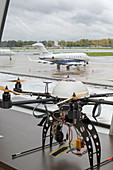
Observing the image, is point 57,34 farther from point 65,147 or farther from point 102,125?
point 65,147

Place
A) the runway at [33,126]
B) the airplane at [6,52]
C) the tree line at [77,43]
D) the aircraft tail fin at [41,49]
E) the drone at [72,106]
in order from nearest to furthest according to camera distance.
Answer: the drone at [72,106] → the runway at [33,126] → the tree line at [77,43] → the aircraft tail fin at [41,49] → the airplane at [6,52]

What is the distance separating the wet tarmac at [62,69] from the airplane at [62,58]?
3.7 inches

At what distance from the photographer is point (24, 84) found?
6.73 metres

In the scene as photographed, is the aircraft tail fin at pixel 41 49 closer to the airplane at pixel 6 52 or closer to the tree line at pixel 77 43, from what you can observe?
the tree line at pixel 77 43

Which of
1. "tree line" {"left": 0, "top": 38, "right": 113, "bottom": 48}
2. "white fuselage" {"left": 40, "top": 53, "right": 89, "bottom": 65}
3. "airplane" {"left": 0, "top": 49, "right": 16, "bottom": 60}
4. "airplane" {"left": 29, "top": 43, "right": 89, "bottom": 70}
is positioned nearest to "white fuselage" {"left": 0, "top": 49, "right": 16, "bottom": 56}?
"airplane" {"left": 0, "top": 49, "right": 16, "bottom": 60}

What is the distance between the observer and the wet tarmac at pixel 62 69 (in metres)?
5.24

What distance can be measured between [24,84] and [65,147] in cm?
365

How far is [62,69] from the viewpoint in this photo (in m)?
5.94

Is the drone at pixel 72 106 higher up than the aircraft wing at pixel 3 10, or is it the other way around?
the aircraft wing at pixel 3 10

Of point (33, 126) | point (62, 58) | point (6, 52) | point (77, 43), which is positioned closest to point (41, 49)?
point (62, 58)

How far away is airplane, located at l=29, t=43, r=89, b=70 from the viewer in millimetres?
5578

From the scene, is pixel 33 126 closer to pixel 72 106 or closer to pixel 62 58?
pixel 62 58

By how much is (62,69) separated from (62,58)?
0.75ft

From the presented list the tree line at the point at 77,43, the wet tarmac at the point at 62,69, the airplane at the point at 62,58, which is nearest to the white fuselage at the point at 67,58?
the airplane at the point at 62,58
